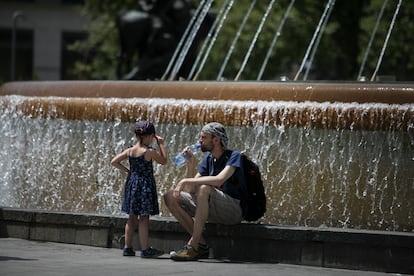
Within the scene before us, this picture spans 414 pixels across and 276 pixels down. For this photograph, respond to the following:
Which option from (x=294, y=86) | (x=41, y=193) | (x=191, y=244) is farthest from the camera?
(x=41, y=193)

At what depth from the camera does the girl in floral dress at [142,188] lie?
36.8ft

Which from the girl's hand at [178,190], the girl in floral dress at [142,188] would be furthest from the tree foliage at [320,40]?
the girl's hand at [178,190]

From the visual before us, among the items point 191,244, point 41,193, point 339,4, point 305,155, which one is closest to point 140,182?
point 191,244

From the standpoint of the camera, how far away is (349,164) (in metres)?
11.6

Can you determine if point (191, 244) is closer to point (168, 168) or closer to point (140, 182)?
point (140, 182)

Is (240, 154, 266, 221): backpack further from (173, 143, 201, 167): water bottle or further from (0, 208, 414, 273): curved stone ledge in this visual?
(173, 143, 201, 167): water bottle

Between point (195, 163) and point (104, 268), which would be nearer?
point (104, 268)

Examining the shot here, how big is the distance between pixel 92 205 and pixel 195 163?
1.42 m

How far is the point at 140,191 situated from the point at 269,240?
1237mm

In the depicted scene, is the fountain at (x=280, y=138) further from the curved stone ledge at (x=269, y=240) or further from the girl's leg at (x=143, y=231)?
the girl's leg at (x=143, y=231)

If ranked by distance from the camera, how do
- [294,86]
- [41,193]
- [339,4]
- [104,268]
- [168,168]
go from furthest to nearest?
1. [339,4]
2. [41,193]
3. [168,168]
4. [294,86]
5. [104,268]

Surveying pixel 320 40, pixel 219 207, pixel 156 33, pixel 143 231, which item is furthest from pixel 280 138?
pixel 320 40

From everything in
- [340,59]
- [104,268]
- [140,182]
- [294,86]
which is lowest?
[104,268]

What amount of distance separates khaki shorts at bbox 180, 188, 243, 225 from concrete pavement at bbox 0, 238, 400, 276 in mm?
386
